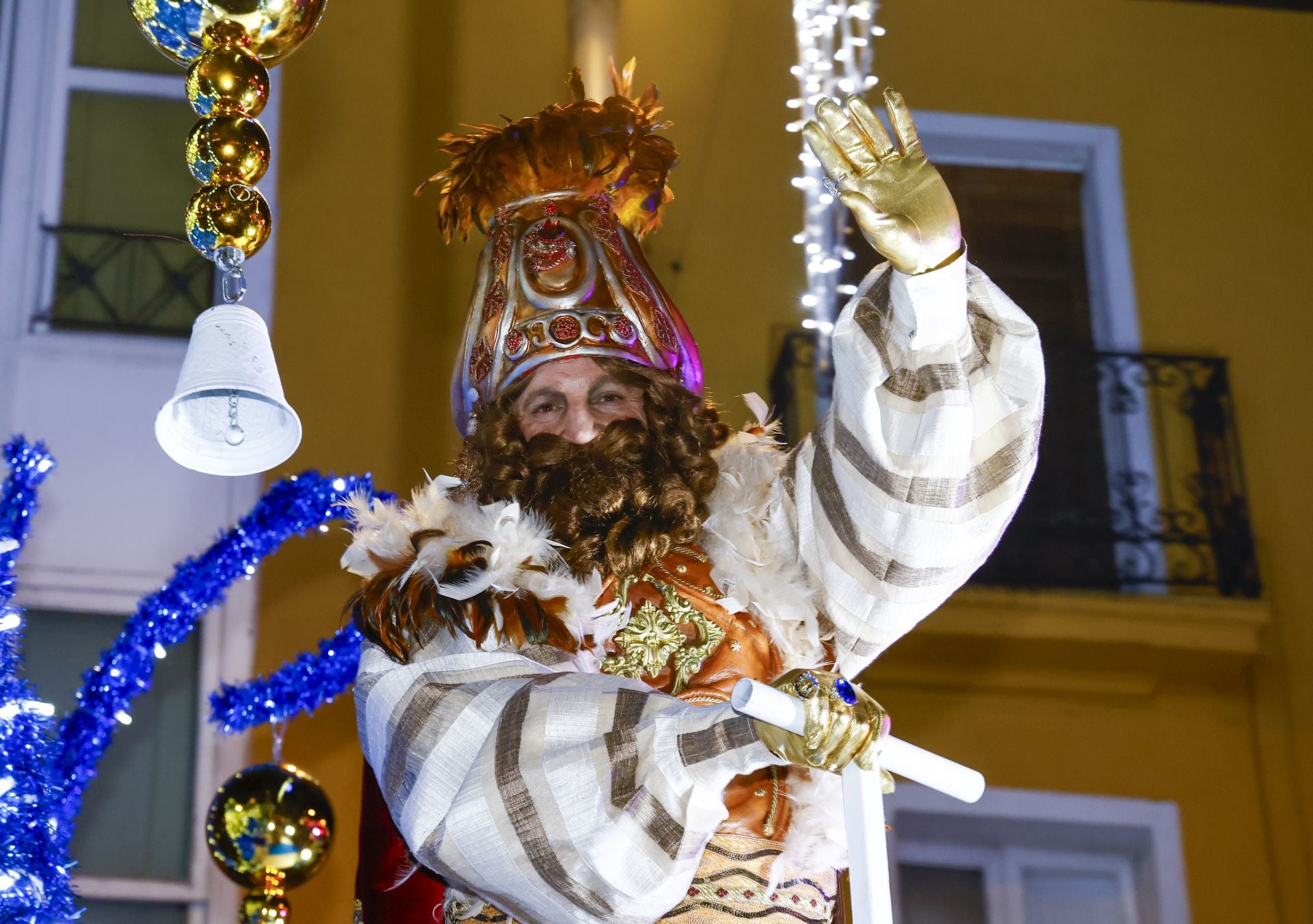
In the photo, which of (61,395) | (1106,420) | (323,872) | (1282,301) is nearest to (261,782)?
(323,872)

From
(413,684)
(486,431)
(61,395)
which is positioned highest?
(61,395)

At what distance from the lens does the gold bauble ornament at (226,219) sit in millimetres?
2273

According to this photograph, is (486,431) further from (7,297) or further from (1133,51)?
(1133,51)

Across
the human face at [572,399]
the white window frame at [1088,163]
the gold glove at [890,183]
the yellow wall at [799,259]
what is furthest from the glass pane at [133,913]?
the white window frame at [1088,163]

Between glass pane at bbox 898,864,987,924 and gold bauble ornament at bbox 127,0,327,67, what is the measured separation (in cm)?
258

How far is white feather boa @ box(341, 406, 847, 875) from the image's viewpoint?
82.6 inches

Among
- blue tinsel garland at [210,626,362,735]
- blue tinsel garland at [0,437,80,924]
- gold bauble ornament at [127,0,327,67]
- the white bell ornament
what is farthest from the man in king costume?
blue tinsel garland at [210,626,362,735]

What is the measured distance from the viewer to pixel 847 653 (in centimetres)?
220

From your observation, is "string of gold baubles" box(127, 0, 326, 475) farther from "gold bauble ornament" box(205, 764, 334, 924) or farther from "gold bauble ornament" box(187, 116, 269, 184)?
"gold bauble ornament" box(205, 764, 334, 924)

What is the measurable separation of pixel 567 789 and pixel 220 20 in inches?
47.4

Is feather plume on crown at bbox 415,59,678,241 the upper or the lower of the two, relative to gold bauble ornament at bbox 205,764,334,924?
upper

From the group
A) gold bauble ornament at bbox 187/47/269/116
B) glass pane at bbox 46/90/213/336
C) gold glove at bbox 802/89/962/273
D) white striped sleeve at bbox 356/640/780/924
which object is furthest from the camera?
glass pane at bbox 46/90/213/336

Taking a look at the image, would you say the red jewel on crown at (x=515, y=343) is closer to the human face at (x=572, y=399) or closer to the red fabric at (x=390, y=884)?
the human face at (x=572, y=399)

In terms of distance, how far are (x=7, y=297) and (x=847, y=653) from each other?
287cm
